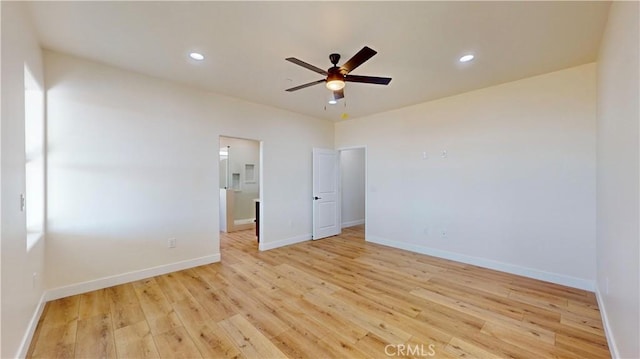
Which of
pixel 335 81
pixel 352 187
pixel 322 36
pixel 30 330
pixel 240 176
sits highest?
pixel 322 36

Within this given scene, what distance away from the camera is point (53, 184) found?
114 inches

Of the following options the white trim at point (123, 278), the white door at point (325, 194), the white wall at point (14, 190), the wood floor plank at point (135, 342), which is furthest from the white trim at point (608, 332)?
the white trim at point (123, 278)

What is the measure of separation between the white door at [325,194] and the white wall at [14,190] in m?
4.37

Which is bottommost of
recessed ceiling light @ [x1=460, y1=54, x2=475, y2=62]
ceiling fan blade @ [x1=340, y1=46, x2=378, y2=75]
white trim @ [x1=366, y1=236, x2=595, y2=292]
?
white trim @ [x1=366, y1=236, x2=595, y2=292]

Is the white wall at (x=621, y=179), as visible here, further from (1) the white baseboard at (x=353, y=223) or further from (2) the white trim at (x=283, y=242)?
(1) the white baseboard at (x=353, y=223)

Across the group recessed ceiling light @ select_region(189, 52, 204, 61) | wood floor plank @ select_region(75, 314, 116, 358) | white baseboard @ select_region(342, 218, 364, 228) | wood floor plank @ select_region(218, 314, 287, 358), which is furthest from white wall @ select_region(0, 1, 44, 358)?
white baseboard @ select_region(342, 218, 364, 228)

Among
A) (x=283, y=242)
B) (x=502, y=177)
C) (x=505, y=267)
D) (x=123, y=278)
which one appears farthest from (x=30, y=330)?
(x=502, y=177)

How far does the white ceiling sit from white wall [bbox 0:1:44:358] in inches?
17.3

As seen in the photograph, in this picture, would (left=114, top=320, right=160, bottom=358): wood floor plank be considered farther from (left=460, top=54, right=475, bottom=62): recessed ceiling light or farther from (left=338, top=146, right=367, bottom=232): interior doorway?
(left=338, top=146, right=367, bottom=232): interior doorway

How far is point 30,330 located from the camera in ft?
7.13

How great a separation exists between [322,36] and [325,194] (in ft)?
12.9

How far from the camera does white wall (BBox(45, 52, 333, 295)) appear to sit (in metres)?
2.96

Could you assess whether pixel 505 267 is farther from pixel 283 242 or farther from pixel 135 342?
pixel 135 342

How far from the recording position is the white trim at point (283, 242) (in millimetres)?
4918
